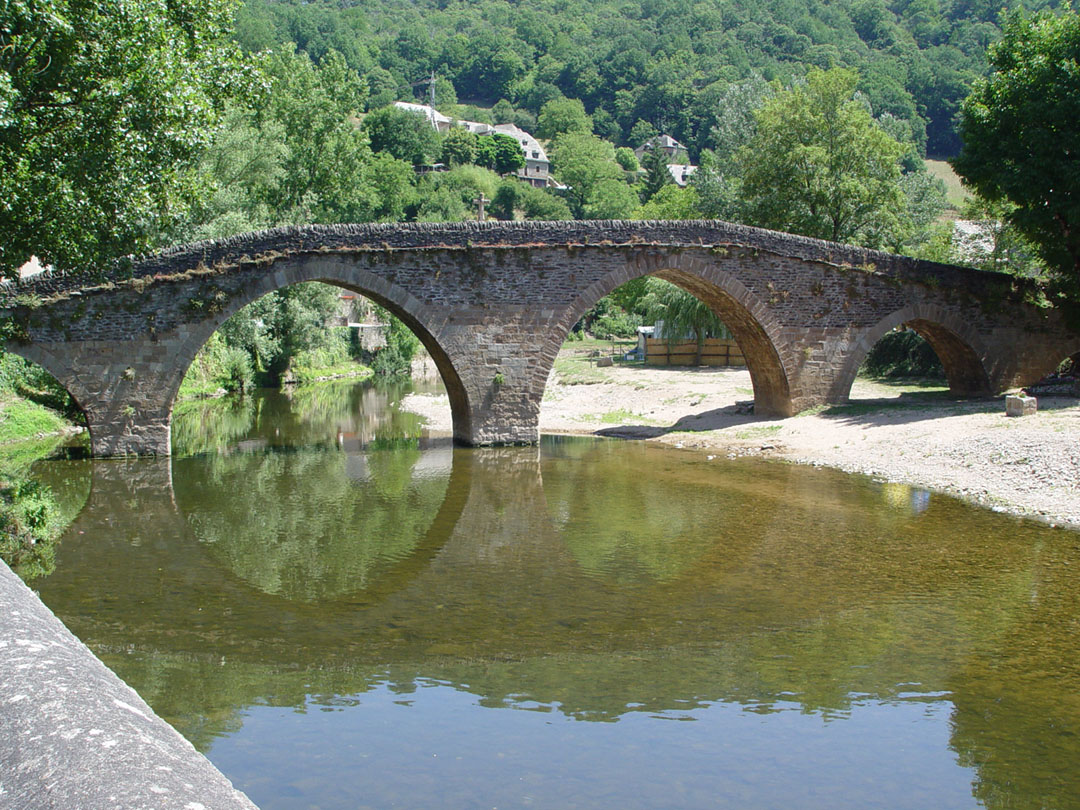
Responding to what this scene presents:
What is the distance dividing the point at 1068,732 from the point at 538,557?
259 inches

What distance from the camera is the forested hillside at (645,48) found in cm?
10100

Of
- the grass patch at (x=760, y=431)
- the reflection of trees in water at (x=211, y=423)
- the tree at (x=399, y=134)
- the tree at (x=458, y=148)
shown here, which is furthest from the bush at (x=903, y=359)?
the tree at (x=458, y=148)

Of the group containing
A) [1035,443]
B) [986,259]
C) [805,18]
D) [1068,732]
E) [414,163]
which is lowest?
[1068,732]

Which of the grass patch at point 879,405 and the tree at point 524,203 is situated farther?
the tree at point 524,203

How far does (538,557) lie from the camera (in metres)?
12.4

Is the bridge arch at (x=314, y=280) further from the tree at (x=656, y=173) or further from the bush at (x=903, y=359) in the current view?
the tree at (x=656, y=173)

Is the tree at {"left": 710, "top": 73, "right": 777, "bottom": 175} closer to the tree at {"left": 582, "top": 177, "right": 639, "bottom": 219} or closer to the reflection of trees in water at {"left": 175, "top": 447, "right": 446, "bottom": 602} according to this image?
the reflection of trees in water at {"left": 175, "top": 447, "right": 446, "bottom": 602}

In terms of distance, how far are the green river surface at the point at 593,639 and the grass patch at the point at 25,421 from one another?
6.73m

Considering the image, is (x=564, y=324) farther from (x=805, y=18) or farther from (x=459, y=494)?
(x=805, y=18)

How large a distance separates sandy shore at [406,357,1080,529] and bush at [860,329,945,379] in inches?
78.9

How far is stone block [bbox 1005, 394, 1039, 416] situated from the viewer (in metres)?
19.0

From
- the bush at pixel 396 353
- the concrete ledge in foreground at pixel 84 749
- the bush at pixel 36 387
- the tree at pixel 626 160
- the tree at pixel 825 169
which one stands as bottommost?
the concrete ledge in foreground at pixel 84 749

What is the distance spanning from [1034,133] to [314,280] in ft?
51.2

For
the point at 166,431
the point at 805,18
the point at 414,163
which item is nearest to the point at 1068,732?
the point at 166,431
